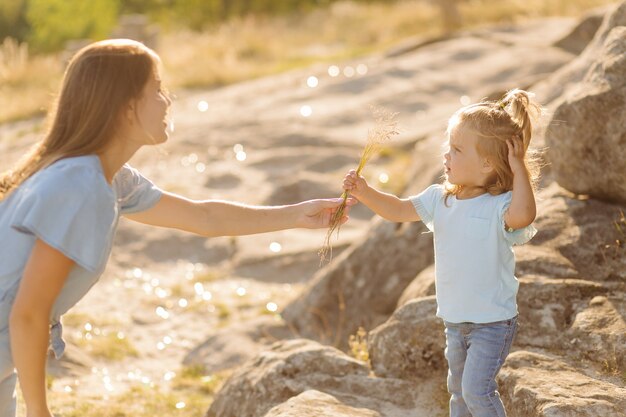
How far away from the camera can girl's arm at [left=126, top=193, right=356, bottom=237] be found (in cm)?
383

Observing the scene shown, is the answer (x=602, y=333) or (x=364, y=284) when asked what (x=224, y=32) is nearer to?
(x=364, y=284)

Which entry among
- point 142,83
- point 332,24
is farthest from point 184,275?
point 332,24

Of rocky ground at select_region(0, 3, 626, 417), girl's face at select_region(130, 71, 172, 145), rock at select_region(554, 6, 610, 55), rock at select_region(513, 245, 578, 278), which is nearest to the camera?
girl's face at select_region(130, 71, 172, 145)

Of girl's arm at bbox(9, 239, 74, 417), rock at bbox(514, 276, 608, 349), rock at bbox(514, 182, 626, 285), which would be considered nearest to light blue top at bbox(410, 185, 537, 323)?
rock at bbox(514, 276, 608, 349)

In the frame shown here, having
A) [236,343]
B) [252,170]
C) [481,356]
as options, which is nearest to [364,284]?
[236,343]

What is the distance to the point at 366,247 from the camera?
22.6 feet

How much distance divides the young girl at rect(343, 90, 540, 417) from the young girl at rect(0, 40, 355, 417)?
1.10 metres

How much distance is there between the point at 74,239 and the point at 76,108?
1.40 feet

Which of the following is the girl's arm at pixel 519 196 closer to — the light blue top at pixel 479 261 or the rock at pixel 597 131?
the light blue top at pixel 479 261

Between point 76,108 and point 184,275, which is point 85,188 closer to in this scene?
point 76,108

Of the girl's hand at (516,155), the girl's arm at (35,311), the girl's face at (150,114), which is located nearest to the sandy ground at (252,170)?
the girl's hand at (516,155)

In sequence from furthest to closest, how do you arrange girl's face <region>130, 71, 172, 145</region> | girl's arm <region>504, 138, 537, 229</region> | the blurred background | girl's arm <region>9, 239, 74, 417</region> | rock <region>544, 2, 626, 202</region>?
1. the blurred background
2. rock <region>544, 2, 626, 202</region>
3. girl's arm <region>504, 138, 537, 229</region>
4. girl's face <region>130, 71, 172, 145</region>
5. girl's arm <region>9, 239, 74, 417</region>

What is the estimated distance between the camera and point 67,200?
2943 millimetres

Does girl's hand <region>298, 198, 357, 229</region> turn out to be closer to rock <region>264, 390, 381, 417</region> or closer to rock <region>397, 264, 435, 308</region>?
rock <region>264, 390, 381, 417</region>
